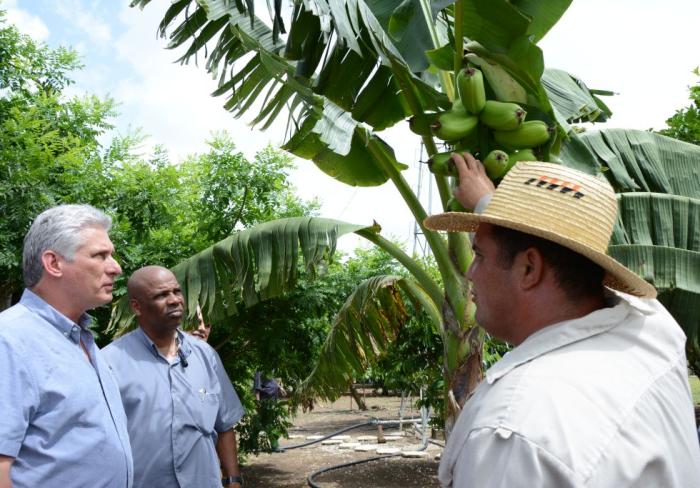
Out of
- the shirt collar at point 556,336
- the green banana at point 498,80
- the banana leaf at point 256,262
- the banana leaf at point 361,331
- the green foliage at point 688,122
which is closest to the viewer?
the shirt collar at point 556,336

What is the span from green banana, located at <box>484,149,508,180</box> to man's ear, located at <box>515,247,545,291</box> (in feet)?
3.14

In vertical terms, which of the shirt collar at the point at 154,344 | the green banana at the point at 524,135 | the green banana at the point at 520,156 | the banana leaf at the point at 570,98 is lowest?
the shirt collar at the point at 154,344

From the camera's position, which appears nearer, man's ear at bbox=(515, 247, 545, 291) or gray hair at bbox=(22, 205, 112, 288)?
man's ear at bbox=(515, 247, 545, 291)

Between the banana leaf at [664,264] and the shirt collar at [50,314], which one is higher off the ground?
the banana leaf at [664,264]

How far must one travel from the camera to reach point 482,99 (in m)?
2.62

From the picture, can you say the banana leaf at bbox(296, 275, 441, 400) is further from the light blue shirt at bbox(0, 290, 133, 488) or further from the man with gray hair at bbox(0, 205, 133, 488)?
the light blue shirt at bbox(0, 290, 133, 488)

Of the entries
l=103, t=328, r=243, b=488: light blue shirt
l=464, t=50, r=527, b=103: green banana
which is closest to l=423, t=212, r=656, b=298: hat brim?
l=464, t=50, r=527, b=103: green banana

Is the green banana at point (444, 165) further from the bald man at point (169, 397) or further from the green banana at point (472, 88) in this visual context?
the bald man at point (169, 397)

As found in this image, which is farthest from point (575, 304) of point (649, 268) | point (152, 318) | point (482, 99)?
point (649, 268)

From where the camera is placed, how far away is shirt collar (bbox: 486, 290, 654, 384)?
1.36 metres

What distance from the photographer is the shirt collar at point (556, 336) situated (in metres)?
1.36

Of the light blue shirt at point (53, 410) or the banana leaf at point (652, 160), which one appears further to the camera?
the banana leaf at point (652, 160)

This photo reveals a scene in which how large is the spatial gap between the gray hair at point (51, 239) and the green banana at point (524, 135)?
171 centimetres

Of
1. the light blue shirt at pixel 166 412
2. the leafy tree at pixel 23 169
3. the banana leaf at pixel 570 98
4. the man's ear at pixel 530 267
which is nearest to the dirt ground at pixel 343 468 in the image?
the leafy tree at pixel 23 169
